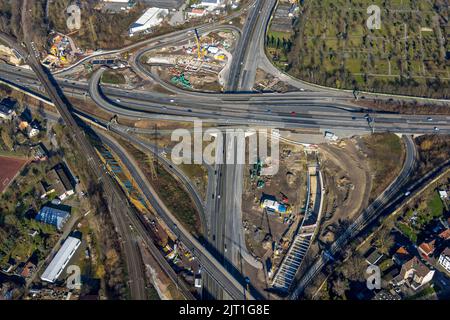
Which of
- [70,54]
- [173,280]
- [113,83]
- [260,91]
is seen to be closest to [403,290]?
[173,280]

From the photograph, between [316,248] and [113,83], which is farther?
[113,83]

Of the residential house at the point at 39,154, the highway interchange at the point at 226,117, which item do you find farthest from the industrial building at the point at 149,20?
the residential house at the point at 39,154

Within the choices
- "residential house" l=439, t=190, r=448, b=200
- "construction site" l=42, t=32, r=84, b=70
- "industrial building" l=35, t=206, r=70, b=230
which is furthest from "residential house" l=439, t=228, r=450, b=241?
"construction site" l=42, t=32, r=84, b=70

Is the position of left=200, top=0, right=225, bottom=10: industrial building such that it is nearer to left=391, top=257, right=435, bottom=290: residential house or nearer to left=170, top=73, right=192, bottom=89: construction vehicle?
left=170, top=73, right=192, bottom=89: construction vehicle

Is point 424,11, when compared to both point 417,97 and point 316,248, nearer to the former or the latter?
point 417,97

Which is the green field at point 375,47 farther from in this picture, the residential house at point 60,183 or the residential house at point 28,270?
the residential house at point 28,270

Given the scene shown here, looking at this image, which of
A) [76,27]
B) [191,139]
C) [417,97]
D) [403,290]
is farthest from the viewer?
[76,27]

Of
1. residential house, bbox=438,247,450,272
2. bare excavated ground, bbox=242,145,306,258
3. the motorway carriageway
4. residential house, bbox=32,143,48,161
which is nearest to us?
residential house, bbox=438,247,450,272

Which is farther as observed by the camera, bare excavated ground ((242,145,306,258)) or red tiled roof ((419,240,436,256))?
bare excavated ground ((242,145,306,258))
